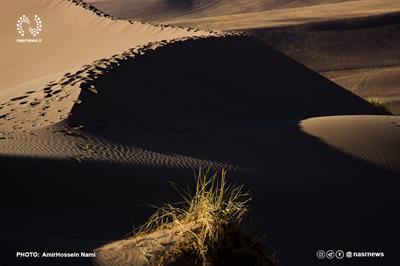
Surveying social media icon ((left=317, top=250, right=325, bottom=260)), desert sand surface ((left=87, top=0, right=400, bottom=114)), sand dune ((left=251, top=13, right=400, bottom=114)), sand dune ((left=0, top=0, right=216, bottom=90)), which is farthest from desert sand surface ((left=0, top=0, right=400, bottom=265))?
sand dune ((left=251, top=13, right=400, bottom=114))

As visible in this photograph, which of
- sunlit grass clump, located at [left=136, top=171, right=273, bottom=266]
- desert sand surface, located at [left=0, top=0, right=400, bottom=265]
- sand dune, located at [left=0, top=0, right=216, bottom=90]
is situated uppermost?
sand dune, located at [left=0, top=0, right=216, bottom=90]

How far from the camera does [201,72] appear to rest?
22812 millimetres

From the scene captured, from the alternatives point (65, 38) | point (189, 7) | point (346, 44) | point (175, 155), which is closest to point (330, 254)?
point (175, 155)

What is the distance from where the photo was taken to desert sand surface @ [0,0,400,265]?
883 cm

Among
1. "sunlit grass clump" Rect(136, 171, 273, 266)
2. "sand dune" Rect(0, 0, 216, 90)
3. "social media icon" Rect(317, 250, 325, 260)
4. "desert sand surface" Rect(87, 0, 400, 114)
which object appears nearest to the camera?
"sunlit grass clump" Rect(136, 171, 273, 266)

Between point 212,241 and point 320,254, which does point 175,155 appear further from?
point 212,241

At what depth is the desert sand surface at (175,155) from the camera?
348 inches

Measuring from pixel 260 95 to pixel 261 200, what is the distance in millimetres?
13055

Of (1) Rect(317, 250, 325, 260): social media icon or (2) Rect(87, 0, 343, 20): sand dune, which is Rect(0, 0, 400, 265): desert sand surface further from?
(2) Rect(87, 0, 343, 20): sand dune

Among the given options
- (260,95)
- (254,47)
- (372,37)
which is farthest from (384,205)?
(372,37)

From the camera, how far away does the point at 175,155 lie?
38.5ft

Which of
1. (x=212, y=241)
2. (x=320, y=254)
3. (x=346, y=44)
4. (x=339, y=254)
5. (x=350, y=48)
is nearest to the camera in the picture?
(x=212, y=241)

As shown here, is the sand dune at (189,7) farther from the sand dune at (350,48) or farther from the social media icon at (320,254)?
the social media icon at (320,254)

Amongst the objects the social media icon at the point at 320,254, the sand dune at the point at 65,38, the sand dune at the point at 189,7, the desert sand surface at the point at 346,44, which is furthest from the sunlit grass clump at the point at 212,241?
the sand dune at the point at 189,7
